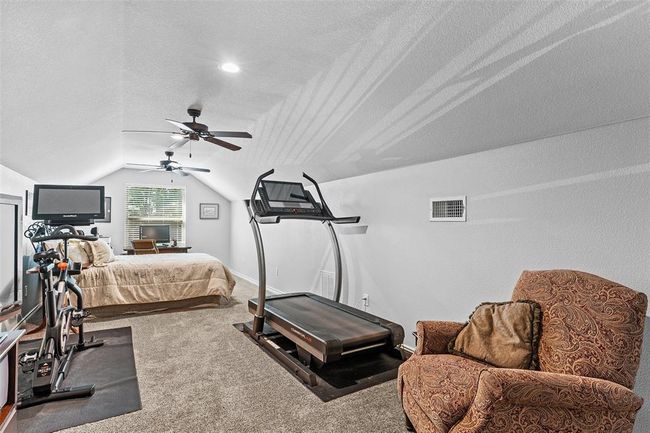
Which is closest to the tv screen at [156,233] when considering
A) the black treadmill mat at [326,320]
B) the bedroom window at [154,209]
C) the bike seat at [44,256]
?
the bedroom window at [154,209]

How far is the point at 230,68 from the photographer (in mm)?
2393

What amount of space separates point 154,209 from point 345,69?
6.61 metres

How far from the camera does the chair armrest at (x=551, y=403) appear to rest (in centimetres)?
133

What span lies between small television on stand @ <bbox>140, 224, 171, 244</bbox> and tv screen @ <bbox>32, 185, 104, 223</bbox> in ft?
14.1

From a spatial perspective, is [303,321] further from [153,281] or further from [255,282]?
[255,282]

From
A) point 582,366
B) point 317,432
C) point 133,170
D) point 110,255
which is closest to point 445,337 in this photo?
point 582,366

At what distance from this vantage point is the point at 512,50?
1717 millimetres

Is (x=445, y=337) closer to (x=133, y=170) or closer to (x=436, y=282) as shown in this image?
(x=436, y=282)

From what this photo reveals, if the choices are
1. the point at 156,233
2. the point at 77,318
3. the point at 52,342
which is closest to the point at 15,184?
the point at 77,318

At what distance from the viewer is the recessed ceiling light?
2.34m

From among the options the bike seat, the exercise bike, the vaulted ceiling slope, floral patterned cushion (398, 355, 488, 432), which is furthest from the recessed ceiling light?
floral patterned cushion (398, 355, 488, 432)

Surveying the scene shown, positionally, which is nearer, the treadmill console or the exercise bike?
the exercise bike

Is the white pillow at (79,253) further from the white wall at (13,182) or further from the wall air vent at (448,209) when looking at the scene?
the wall air vent at (448,209)

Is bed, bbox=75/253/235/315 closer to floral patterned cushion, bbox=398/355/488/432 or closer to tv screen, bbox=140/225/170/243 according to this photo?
tv screen, bbox=140/225/170/243
